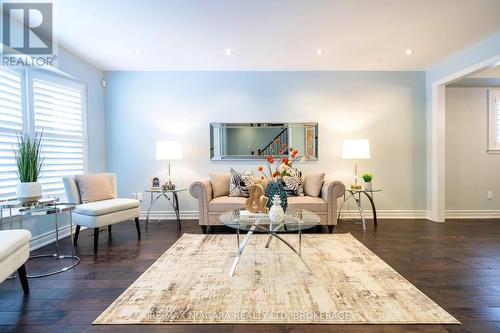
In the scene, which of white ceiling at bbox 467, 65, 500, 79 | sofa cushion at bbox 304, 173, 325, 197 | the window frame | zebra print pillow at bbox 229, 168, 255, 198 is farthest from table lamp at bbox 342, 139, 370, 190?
the window frame

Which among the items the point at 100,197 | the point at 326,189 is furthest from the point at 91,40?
the point at 326,189

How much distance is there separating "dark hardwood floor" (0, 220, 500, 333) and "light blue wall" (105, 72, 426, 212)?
107cm

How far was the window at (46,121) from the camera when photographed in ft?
9.03

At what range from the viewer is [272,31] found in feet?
9.89

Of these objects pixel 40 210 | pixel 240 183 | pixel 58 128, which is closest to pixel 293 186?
pixel 240 183

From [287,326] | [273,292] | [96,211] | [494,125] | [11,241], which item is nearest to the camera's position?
[287,326]

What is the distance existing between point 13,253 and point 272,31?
3118mm

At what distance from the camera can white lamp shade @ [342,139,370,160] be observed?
3.93 m

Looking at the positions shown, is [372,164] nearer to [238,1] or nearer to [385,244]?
[385,244]

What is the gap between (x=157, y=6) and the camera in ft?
8.28

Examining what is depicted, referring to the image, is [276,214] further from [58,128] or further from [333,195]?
[58,128]

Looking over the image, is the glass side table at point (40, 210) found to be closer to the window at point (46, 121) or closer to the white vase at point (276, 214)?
the window at point (46, 121)

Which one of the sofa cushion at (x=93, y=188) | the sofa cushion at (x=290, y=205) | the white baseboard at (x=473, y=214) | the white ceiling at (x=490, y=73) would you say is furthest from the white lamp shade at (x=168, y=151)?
the white ceiling at (x=490, y=73)

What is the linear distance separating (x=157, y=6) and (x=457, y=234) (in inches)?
177
